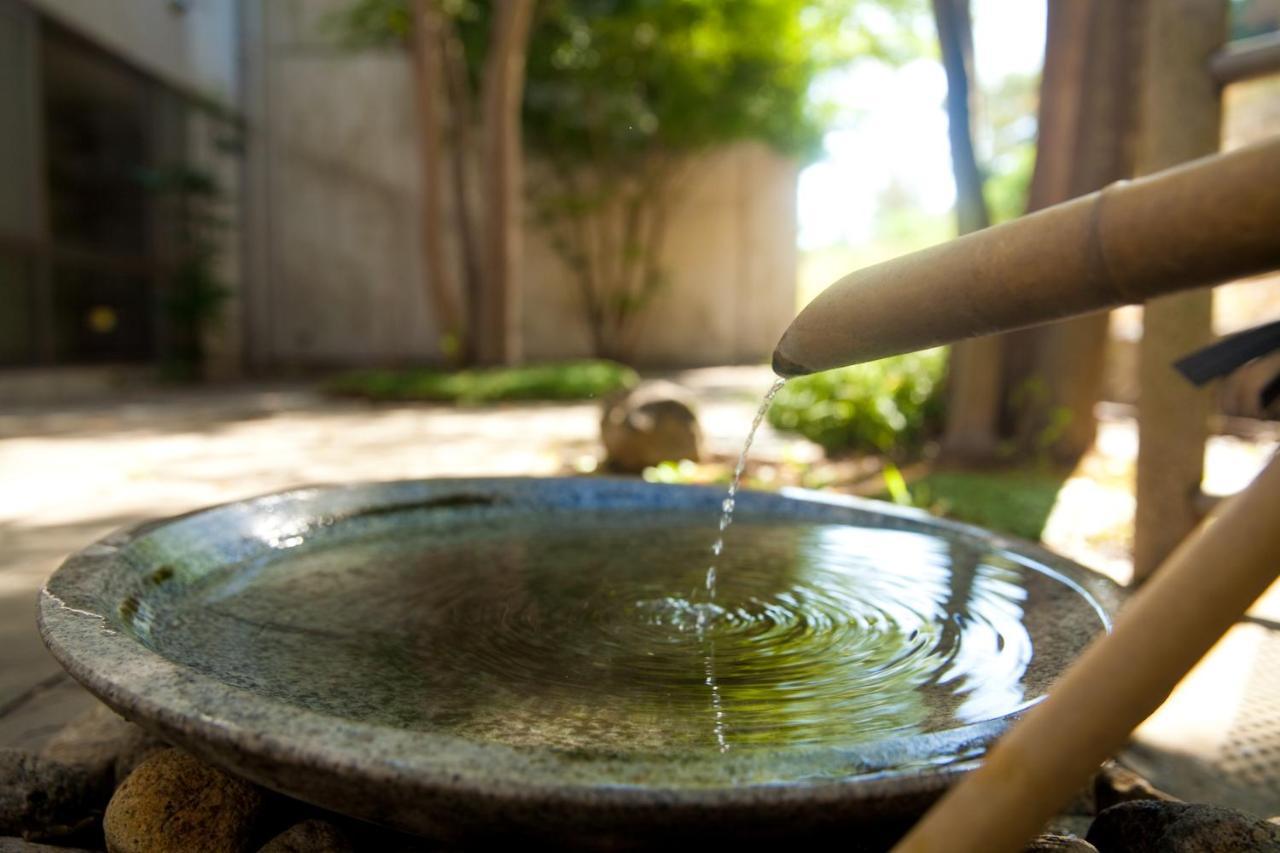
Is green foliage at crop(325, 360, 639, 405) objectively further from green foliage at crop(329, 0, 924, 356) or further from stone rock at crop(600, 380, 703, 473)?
stone rock at crop(600, 380, 703, 473)

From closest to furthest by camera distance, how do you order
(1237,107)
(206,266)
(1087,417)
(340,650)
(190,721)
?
(190,721) < (340,650) < (1087,417) < (1237,107) < (206,266)

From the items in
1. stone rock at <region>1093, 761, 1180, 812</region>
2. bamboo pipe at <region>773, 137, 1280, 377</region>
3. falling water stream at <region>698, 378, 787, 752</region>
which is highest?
bamboo pipe at <region>773, 137, 1280, 377</region>

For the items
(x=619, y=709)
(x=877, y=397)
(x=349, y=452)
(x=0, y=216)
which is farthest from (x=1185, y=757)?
(x=0, y=216)

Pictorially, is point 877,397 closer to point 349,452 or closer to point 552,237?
point 349,452

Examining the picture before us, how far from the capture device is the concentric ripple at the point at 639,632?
62.7 inches

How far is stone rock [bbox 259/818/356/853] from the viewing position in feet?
4.72

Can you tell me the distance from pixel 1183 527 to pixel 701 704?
92.9 inches

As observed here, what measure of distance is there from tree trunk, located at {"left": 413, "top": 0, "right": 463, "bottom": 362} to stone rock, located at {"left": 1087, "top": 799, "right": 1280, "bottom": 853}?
1071 centimetres

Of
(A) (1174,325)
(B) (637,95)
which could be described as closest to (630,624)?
(A) (1174,325)

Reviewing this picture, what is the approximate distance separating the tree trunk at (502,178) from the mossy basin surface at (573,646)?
8.43m

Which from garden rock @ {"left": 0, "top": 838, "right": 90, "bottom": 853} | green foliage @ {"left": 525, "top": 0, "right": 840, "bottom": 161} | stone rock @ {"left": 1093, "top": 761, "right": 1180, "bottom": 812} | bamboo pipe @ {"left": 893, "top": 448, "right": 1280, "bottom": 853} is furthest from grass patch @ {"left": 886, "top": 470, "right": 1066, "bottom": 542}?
green foliage @ {"left": 525, "top": 0, "right": 840, "bottom": 161}

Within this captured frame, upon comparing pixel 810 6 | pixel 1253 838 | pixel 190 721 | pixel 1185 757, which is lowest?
pixel 1185 757

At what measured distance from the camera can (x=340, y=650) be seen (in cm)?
191

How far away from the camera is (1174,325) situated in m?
3.32
